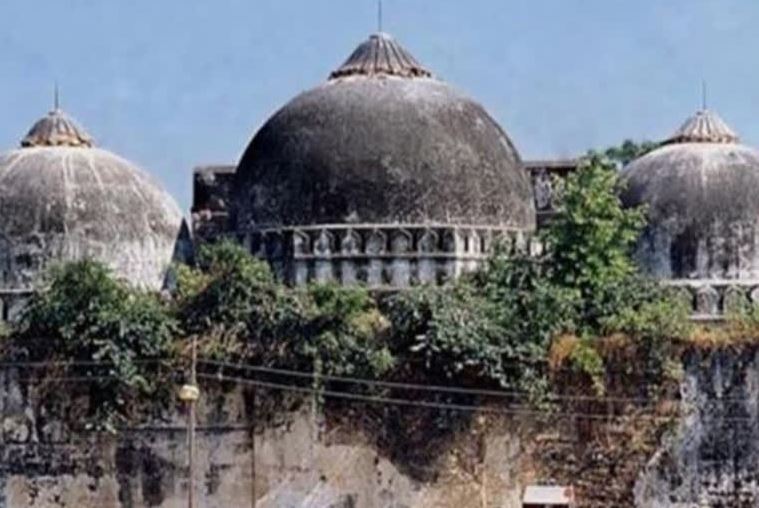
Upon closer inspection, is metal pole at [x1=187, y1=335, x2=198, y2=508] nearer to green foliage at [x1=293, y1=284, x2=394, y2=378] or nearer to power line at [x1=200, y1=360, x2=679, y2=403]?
power line at [x1=200, y1=360, x2=679, y2=403]

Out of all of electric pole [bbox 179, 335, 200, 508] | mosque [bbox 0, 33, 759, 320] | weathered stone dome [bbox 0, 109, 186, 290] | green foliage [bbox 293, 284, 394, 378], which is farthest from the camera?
weathered stone dome [bbox 0, 109, 186, 290]

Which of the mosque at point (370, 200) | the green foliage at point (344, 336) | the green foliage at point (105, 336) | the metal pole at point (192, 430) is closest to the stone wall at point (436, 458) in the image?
the metal pole at point (192, 430)

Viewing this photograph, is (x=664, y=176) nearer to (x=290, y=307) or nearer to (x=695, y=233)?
(x=695, y=233)

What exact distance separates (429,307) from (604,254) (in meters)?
2.36

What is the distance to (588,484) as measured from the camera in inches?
1102

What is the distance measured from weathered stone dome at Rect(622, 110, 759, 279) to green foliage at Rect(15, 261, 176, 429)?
6647 mm

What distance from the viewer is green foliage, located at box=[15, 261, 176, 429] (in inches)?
1126

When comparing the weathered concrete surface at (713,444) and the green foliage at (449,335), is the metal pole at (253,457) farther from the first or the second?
the weathered concrete surface at (713,444)

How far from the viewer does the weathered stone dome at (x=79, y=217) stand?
31.0m

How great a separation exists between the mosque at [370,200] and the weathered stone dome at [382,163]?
0.02 m

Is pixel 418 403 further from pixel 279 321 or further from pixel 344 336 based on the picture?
pixel 279 321

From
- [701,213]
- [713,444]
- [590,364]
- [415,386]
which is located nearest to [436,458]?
[415,386]

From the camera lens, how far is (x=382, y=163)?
30016 millimetres

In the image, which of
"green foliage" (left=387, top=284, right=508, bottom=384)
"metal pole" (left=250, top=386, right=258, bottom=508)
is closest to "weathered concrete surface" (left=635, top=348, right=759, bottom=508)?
"green foliage" (left=387, top=284, right=508, bottom=384)
